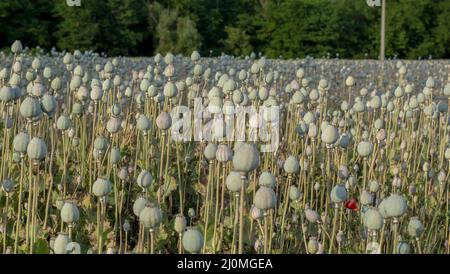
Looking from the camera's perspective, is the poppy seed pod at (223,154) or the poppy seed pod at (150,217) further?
the poppy seed pod at (223,154)

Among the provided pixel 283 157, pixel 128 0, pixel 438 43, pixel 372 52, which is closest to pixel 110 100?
pixel 283 157

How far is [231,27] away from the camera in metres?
33.0

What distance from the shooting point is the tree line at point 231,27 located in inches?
1161

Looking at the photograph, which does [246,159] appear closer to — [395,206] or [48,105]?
[395,206]

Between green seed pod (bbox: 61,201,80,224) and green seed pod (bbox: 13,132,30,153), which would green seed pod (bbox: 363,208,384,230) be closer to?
green seed pod (bbox: 61,201,80,224)

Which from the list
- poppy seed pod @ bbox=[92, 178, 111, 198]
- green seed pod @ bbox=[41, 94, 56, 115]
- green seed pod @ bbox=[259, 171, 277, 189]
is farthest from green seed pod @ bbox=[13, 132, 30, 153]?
green seed pod @ bbox=[259, 171, 277, 189]

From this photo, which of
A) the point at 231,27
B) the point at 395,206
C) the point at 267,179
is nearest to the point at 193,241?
the point at 267,179

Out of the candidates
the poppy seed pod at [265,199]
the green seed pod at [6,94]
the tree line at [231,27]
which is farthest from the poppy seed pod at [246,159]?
the tree line at [231,27]

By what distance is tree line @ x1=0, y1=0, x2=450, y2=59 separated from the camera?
96.8ft

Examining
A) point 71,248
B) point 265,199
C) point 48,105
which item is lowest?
point 71,248

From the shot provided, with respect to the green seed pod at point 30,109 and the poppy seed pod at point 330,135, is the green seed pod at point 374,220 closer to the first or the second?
the poppy seed pod at point 330,135

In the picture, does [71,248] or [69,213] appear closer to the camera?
[71,248]

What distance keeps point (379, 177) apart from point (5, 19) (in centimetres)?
2760
